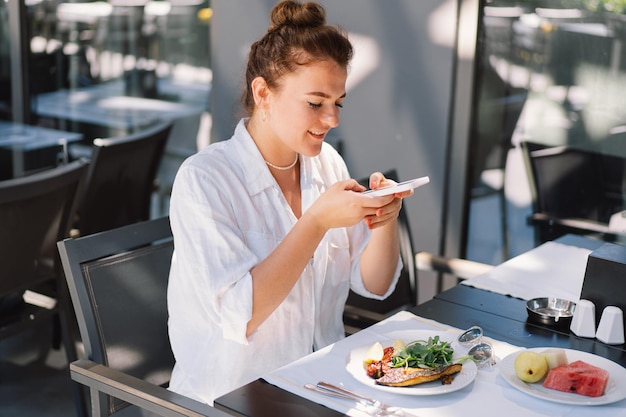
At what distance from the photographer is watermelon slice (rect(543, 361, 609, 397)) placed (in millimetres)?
1563

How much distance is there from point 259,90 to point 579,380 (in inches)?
36.0

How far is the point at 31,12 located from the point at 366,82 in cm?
200

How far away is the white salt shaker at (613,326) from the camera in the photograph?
1.85m

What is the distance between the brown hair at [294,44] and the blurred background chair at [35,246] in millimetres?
954

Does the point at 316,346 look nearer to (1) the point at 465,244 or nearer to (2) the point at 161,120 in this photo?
(1) the point at 465,244

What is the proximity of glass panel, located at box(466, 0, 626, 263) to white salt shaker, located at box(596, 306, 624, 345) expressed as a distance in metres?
1.20

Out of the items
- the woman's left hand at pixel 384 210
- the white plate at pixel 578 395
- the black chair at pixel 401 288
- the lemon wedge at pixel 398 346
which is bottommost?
the black chair at pixel 401 288

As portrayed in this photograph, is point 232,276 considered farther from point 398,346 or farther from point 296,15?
point 296,15

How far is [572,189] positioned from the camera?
303 cm

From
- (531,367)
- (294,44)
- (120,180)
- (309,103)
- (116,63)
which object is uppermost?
(294,44)

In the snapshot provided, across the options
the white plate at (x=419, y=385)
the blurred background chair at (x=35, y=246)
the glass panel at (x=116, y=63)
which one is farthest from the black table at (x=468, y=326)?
the glass panel at (x=116, y=63)

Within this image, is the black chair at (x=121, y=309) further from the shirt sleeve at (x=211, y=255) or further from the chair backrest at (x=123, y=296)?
the shirt sleeve at (x=211, y=255)

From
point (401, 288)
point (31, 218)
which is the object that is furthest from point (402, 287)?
point (31, 218)

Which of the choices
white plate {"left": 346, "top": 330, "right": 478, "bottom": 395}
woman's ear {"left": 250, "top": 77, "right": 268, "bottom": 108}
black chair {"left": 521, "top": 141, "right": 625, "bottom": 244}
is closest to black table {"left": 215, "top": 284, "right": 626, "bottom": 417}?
white plate {"left": 346, "top": 330, "right": 478, "bottom": 395}
